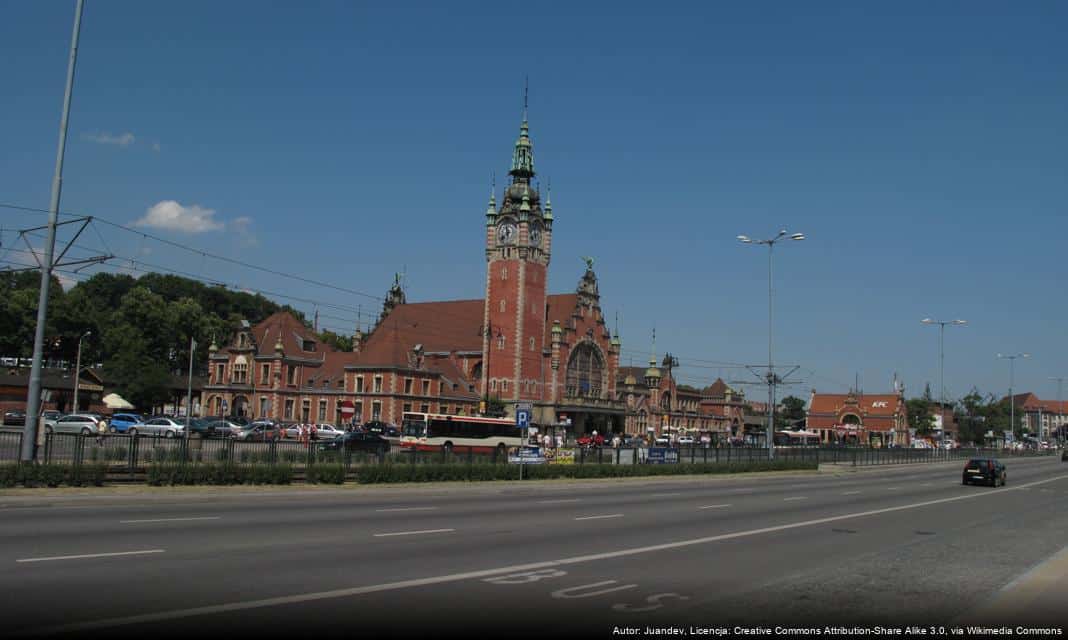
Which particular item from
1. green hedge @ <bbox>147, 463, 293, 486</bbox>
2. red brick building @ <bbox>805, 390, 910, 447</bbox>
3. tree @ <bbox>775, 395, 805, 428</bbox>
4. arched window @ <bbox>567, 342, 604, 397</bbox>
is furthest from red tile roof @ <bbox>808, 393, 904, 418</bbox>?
green hedge @ <bbox>147, 463, 293, 486</bbox>

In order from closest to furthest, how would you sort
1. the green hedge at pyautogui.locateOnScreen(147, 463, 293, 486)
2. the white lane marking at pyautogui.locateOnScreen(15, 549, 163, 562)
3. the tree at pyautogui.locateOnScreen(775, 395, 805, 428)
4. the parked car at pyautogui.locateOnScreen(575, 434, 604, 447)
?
the white lane marking at pyautogui.locateOnScreen(15, 549, 163, 562) < the green hedge at pyautogui.locateOnScreen(147, 463, 293, 486) < the parked car at pyautogui.locateOnScreen(575, 434, 604, 447) < the tree at pyautogui.locateOnScreen(775, 395, 805, 428)

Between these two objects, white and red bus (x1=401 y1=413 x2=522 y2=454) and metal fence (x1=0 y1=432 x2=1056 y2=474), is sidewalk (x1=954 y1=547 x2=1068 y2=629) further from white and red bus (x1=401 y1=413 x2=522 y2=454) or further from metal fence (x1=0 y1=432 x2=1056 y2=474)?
white and red bus (x1=401 y1=413 x2=522 y2=454)

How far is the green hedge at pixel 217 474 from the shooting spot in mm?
26828

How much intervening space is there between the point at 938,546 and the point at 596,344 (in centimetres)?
9309

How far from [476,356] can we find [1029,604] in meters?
94.2

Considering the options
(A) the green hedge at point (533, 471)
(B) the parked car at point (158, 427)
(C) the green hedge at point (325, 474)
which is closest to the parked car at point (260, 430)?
(B) the parked car at point (158, 427)

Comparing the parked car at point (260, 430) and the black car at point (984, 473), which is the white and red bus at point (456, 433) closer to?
the parked car at point (260, 430)

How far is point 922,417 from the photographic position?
519ft

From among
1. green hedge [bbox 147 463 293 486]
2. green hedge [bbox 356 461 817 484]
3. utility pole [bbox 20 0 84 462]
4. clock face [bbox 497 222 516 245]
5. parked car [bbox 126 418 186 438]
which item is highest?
clock face [bbox 497 222 516 245]

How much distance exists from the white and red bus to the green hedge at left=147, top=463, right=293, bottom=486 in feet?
81.9

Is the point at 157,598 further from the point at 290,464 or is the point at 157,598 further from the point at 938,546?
the point at 290,464

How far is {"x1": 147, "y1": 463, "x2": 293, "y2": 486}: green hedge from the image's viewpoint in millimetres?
26828

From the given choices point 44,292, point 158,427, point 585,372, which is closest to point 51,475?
point 44,292

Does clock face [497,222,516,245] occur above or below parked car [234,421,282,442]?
above
